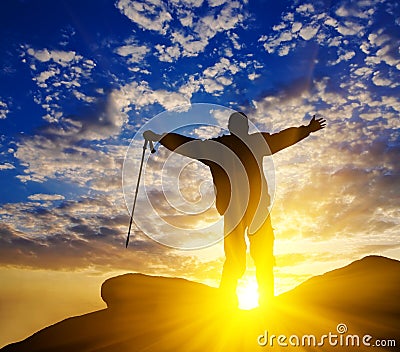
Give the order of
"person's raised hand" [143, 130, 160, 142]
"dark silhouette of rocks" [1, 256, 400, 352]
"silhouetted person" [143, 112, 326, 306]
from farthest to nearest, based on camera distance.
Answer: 1. "person's raised hand" [143, 130, 160, 142]
2. "silhouetted person" [143, 112, 326, 306]
3. "dark silhouette of rocks" [1, 256, 400, 352]

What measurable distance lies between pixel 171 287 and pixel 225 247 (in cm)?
222

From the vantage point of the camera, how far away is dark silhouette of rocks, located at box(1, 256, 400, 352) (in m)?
7.09

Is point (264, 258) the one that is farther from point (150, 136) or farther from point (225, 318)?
point (150, 136)

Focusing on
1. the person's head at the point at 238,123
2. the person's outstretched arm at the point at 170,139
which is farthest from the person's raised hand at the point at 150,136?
→ the person's head at the point at 238,123

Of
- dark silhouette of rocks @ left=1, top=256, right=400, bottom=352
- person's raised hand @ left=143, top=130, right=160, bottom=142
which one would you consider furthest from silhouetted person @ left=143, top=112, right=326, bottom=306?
person's raised hand @ left=143, top=130, right=160, bottom=142

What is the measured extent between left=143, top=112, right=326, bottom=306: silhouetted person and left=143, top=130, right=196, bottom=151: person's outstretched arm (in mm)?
155

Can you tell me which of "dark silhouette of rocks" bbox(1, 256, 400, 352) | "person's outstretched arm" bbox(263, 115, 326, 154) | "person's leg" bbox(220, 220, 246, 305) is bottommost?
"dark silhouette of rocks" bbox(1, 256, 400, 352)

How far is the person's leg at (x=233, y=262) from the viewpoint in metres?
9.03

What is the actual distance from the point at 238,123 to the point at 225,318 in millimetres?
4369

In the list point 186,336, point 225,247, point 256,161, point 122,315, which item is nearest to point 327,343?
point 186,336

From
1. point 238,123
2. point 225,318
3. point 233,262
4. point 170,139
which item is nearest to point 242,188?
point 238,123

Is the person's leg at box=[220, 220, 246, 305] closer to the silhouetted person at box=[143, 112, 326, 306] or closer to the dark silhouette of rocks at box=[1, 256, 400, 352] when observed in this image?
the silhouetted person at box=[143, 112, 326, 306]

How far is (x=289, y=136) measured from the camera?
9703mm

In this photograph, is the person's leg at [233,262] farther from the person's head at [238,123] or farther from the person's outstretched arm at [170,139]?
the person's outstretched arm at [170,139]
